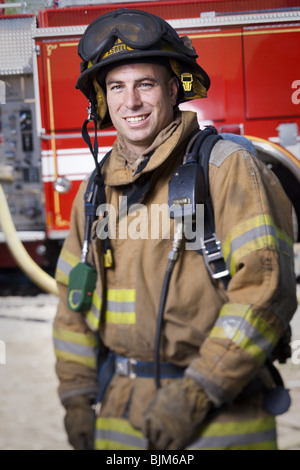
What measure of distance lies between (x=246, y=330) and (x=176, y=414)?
260 millimetres

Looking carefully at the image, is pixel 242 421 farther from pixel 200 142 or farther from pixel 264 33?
pixel 264 33

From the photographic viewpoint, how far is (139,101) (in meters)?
1.74

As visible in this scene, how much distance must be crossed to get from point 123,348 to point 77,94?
209 centimetres

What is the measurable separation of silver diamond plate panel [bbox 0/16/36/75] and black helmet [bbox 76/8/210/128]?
178 cm

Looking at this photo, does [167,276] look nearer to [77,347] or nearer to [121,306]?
[121,306]

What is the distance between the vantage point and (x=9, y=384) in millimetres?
3984

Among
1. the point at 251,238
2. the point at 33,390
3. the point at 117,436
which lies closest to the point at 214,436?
the point at 117,436

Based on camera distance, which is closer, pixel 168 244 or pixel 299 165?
pixel 168 244

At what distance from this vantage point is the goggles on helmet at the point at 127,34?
168cm

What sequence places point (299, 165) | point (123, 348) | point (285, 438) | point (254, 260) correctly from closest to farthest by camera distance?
point (254, 260), point (123, 348), point (285, 438), point (299, 165)

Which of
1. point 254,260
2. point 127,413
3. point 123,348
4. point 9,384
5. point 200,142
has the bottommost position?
point 9,384

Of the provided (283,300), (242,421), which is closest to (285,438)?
(242,421)

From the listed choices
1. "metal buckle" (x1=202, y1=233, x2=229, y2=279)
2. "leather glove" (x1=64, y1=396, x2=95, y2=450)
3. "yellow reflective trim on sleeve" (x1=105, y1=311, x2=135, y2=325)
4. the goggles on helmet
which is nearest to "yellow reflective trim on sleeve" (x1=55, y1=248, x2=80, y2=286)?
"yellow reflective trim on sleeve" (x1=105, y1=311, x2=135, y2=325)

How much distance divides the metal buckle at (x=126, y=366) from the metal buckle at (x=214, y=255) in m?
0.36
